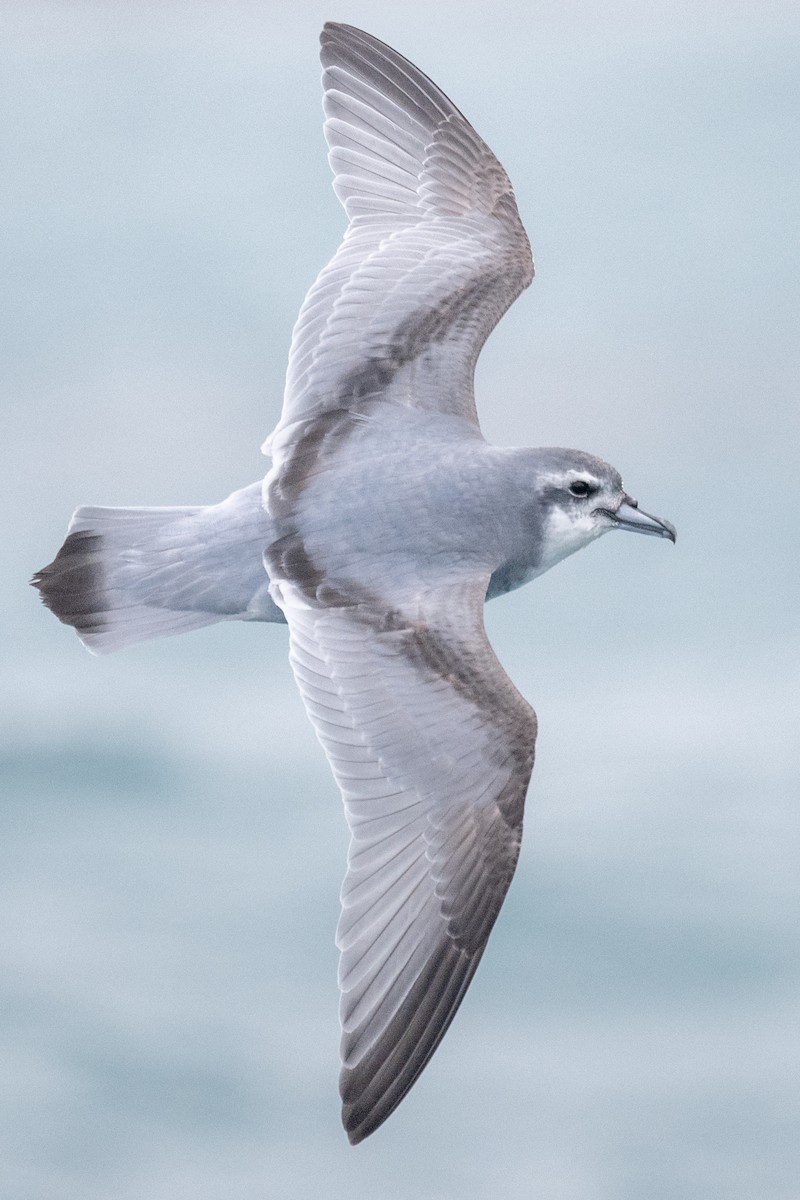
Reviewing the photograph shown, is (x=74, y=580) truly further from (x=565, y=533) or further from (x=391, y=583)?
(x=565, y=533)

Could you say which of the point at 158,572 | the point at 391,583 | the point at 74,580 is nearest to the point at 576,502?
the point at 391,583

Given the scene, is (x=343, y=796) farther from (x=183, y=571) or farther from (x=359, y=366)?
(x=359, y=366)

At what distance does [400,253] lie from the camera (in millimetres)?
7277

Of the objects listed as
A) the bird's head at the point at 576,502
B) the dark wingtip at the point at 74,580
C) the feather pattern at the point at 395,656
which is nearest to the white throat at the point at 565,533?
the bird's head at the point at 576,502

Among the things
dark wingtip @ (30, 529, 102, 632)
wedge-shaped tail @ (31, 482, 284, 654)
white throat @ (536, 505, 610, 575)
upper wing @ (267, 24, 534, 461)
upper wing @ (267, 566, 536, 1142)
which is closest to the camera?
upper wing @ (267, 566, 536, 1142)

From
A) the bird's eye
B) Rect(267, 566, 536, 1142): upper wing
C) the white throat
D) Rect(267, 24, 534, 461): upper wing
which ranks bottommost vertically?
Rect(267, 566, 536, 1142): upper wing

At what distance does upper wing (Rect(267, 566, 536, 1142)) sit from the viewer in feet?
19.8

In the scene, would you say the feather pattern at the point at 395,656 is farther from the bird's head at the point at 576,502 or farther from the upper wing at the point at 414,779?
the bird's head at the point at 576,502

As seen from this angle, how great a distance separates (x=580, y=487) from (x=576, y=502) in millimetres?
53

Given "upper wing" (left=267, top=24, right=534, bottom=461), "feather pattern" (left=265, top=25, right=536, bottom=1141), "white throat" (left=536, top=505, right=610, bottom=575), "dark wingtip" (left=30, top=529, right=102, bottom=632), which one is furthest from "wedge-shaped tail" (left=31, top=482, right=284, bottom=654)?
"white throat" (left=536, top=505, right=610, bottom=575)

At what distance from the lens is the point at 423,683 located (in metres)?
6.30

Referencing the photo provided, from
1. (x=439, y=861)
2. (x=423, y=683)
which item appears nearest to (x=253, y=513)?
(x=423, y=683)

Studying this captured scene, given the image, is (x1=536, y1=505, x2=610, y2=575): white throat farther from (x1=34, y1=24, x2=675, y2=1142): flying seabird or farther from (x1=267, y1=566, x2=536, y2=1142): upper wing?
(x1=267, y1=566, x2=536, y2=1142): upper wing

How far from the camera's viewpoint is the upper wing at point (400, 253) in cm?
688
